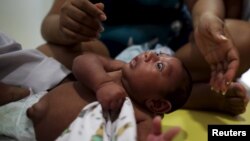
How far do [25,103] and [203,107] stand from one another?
0.38 meters

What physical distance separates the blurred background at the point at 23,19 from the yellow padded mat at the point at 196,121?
0.64m

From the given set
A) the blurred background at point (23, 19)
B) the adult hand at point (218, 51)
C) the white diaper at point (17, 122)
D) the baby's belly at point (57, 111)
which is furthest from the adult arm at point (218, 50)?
the blurred background at point (23, 19)

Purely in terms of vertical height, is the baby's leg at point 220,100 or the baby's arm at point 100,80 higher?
the baby's arm at point 100,80

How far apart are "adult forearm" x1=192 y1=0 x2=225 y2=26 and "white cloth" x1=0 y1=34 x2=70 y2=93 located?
1.01ft

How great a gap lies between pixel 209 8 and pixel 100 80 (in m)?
0.33

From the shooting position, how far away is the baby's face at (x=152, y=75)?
2.09 ft

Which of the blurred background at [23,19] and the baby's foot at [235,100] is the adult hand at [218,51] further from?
the blurred background at [23,19]

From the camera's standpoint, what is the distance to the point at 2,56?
0.73m

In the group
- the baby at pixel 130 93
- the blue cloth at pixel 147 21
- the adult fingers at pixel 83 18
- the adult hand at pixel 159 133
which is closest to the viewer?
the adult hand at pixel 159 133

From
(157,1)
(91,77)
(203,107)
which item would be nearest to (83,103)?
(91,77)

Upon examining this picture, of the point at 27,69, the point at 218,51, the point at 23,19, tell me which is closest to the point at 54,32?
the point at 27,69

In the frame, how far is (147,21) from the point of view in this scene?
112cm

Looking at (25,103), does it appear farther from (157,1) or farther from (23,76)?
(157,1)

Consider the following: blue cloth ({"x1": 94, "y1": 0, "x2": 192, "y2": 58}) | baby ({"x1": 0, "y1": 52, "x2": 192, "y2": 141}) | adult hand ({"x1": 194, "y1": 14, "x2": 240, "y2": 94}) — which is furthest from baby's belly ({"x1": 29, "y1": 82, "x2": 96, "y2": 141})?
blue cloth ({"x1": 94, "y1": 0, "x2": 192, "y2": 58})
